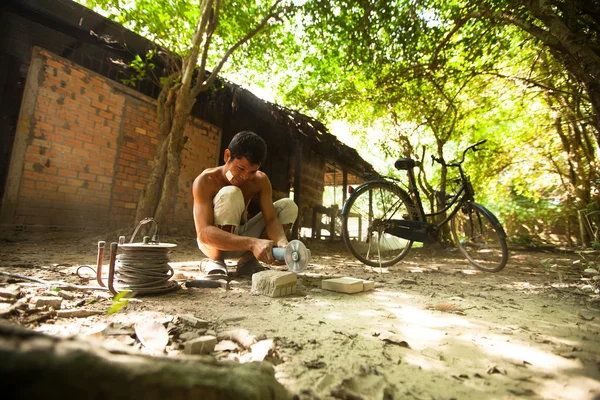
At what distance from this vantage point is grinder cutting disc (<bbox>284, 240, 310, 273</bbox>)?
6.10 feet

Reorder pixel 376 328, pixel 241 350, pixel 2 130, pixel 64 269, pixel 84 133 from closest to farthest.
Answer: pixel 241 350
pixel 376 328
pixel 64 269
pixel 2 130
pixel 84 133

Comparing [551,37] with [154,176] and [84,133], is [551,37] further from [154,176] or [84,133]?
[84,133]

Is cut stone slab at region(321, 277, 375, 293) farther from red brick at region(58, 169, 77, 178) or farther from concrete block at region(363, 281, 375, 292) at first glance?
red brick at region(58, 169, 77, 178)

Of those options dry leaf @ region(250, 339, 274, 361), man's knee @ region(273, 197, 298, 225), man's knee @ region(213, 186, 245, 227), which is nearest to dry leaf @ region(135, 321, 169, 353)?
dry leaf @ region(250, 339, 274, 361)

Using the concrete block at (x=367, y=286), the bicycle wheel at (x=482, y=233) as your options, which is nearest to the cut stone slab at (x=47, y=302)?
the concrete block at (x=367, y=286)

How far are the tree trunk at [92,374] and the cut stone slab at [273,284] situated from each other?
4.74 feet

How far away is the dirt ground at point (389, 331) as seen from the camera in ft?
3.29

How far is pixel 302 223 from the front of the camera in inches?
370

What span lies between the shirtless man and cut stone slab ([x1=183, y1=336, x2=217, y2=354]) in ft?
3.28

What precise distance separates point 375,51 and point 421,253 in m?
4.11

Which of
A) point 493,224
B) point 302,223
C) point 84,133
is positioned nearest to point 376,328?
point 493,224

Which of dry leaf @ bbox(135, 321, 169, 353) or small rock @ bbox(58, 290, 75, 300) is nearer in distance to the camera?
dry leaf @ bbox(135, 321, 169, 353)

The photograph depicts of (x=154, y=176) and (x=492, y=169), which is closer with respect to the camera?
(x=154, y=176)

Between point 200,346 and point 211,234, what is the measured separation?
132 centimetres
